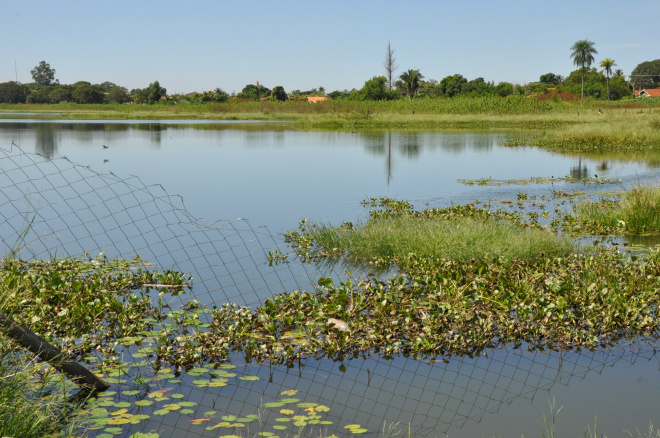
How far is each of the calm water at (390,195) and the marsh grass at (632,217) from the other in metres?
4.16

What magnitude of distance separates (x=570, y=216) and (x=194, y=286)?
7.64 m

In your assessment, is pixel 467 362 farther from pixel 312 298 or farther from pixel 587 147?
pixel 587 147

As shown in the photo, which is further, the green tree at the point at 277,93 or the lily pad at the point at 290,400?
the green tree at the point at 277,93

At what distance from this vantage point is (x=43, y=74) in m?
150

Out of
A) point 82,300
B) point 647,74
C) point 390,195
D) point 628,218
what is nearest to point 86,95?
point 390,195

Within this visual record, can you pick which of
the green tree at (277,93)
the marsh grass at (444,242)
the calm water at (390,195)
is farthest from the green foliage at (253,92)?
the marsh grass at (444,242)

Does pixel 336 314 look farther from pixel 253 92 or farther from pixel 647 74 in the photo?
pixel 647 74

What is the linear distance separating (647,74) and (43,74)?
133 meters

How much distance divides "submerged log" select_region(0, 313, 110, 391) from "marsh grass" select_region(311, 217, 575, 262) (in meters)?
4.98

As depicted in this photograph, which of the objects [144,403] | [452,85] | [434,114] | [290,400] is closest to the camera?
[144,403]

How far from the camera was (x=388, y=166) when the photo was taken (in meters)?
24.2

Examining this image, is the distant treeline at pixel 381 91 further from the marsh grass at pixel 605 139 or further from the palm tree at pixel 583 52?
the marsh grass at pixel 605 139

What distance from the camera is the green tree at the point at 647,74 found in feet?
448

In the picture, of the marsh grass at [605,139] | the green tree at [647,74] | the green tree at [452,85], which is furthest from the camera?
the green tree at [647,74]
